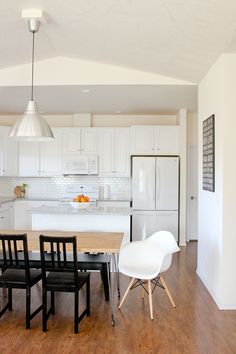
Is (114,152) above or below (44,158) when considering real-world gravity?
above

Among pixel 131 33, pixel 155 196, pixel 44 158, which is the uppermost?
pixel 131 33

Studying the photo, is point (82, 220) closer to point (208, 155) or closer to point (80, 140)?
point (208, 155)

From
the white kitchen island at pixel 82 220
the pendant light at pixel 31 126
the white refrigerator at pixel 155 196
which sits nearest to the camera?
the pendant light at pixel 31 126

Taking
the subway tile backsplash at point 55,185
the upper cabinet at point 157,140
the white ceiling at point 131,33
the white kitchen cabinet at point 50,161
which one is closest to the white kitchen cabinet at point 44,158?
the white kitchen cabinet at point 50,161

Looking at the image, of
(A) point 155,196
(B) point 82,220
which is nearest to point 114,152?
(A) point 155,196

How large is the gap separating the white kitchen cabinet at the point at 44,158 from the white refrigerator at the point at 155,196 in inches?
68.0

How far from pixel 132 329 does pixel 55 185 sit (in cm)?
443

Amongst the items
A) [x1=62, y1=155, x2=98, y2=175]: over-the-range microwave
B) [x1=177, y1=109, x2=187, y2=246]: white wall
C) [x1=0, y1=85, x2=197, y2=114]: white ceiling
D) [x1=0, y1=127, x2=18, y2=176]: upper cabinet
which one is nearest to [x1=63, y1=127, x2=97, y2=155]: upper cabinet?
[x1=62, y1=155, x2=98, y2=175]: over-the-range microwave

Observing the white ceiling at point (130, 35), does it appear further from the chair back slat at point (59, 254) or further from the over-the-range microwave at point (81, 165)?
the chair back slat at point (59, 254)

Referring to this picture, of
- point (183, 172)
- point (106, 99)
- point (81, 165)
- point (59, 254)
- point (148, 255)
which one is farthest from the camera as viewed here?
point (81, 165)

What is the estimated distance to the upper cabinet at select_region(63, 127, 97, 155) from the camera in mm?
6531

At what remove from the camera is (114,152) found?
649cm

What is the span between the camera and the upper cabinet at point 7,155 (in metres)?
6.31

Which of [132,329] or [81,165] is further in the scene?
[81,165]
